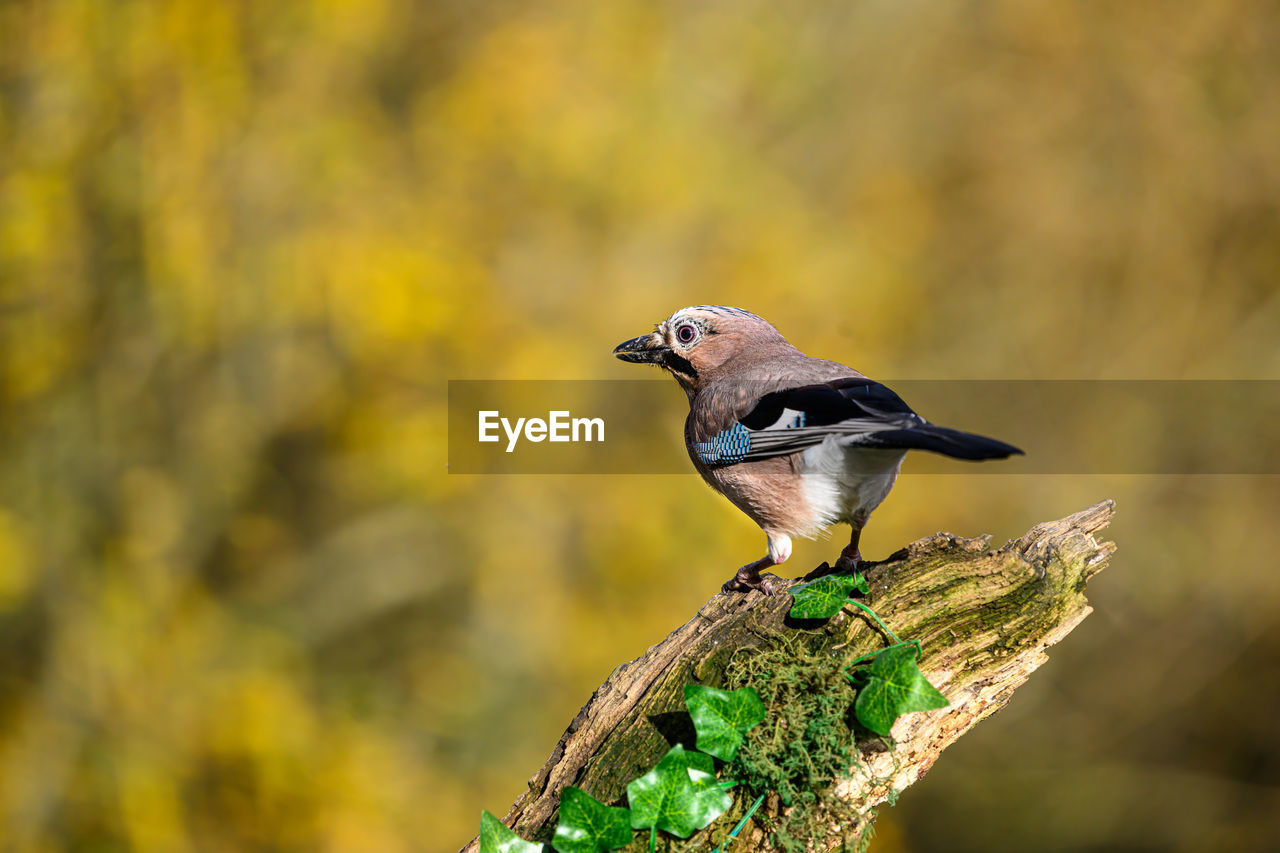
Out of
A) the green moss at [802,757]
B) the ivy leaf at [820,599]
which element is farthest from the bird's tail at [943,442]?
the green moss at [802,757]

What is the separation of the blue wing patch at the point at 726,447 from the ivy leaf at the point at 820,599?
69 centimetres

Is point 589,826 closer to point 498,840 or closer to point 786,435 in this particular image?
point 498,840

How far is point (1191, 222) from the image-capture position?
19.0ft

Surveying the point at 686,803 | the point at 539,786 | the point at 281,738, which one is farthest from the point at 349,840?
the point at 686,803

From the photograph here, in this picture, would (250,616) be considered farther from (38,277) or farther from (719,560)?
(719,560)

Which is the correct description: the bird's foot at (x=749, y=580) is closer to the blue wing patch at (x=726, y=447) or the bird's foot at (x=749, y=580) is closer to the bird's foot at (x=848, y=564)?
the bird's foot at (x=848, y=564)

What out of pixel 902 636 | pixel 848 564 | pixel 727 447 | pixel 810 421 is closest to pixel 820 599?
pixel 902 636

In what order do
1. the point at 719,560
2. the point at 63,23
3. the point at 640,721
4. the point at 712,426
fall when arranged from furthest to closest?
the point at 63,23
the point at 719,560
the point at 712,426
the point at 640,721

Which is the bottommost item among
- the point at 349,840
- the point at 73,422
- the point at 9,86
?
the point at 349,840

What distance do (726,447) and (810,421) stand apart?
1.36 feet

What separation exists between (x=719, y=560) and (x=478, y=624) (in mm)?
1715

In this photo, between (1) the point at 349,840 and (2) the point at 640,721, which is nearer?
(2) the point at 640,721

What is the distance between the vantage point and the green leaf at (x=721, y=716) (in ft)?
6.40

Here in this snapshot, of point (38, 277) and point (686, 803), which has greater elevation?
point (38, 277)
